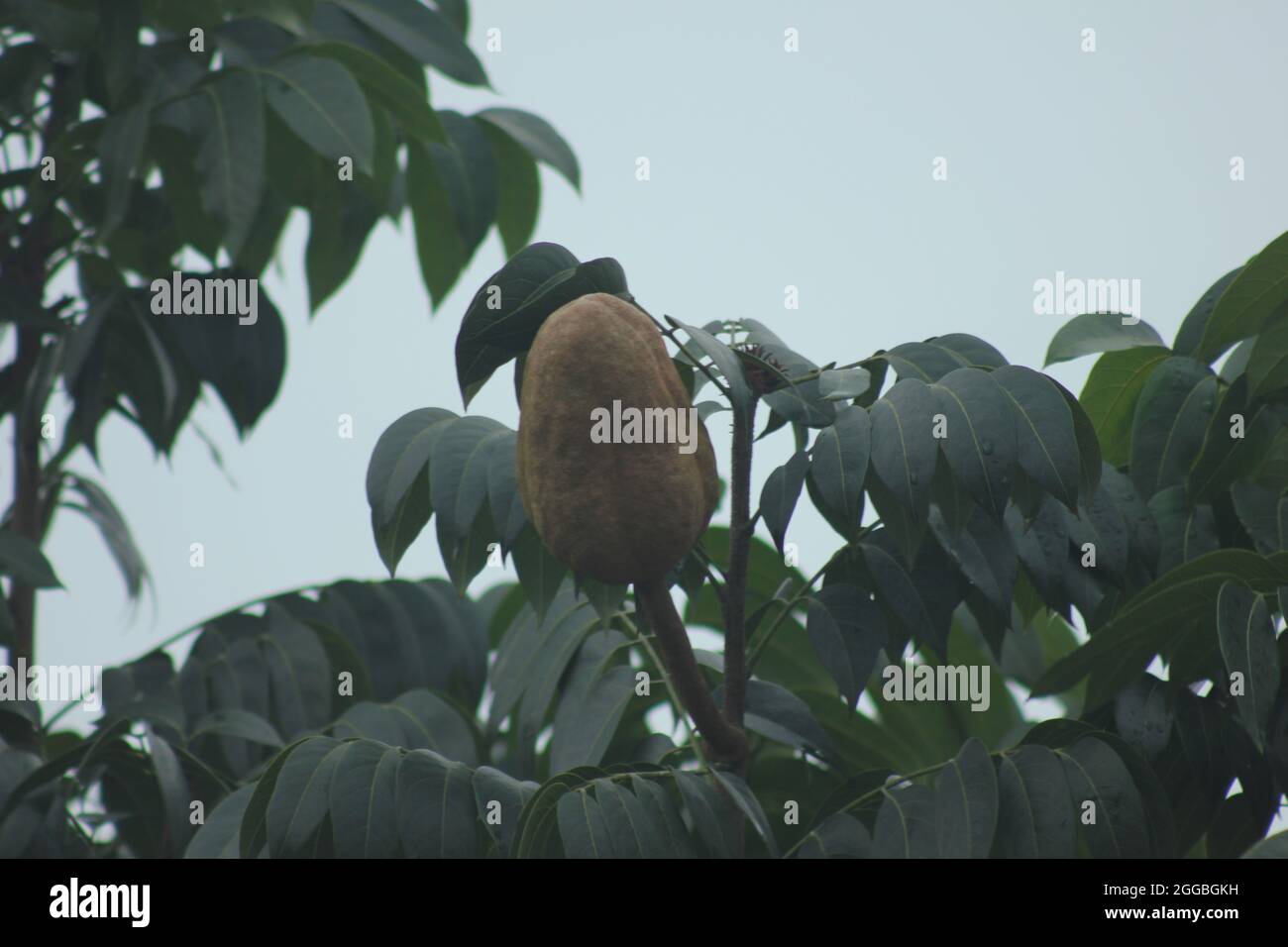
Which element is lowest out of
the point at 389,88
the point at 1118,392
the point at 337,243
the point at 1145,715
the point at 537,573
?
the point at 1145,715

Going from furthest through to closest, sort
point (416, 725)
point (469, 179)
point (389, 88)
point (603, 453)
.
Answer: point (469, 179) → point (389, 88) → point (416, 725) → point (603, 453)

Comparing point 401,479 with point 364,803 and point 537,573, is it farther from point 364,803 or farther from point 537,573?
point 364,803

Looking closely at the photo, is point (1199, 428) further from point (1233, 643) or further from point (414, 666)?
point (414, 666)

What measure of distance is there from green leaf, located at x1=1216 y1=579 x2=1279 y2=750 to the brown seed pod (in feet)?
2.41

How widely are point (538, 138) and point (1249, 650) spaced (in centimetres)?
218

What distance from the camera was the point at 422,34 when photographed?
3.27 metres

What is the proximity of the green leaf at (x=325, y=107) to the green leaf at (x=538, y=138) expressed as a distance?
2.33 feet

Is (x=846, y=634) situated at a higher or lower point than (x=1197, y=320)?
lower

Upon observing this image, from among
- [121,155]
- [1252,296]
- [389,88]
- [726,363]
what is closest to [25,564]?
[121,155]

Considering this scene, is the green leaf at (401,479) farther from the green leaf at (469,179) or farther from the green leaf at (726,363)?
the green leaf at (469,179)

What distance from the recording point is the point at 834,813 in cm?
185

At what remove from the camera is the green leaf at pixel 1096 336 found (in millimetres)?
2275

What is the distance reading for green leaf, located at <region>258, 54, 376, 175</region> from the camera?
8.54 feet

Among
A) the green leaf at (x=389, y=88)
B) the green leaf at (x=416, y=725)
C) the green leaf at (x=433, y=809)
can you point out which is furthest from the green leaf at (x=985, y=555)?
the green leaf at (x=389, y=88)
